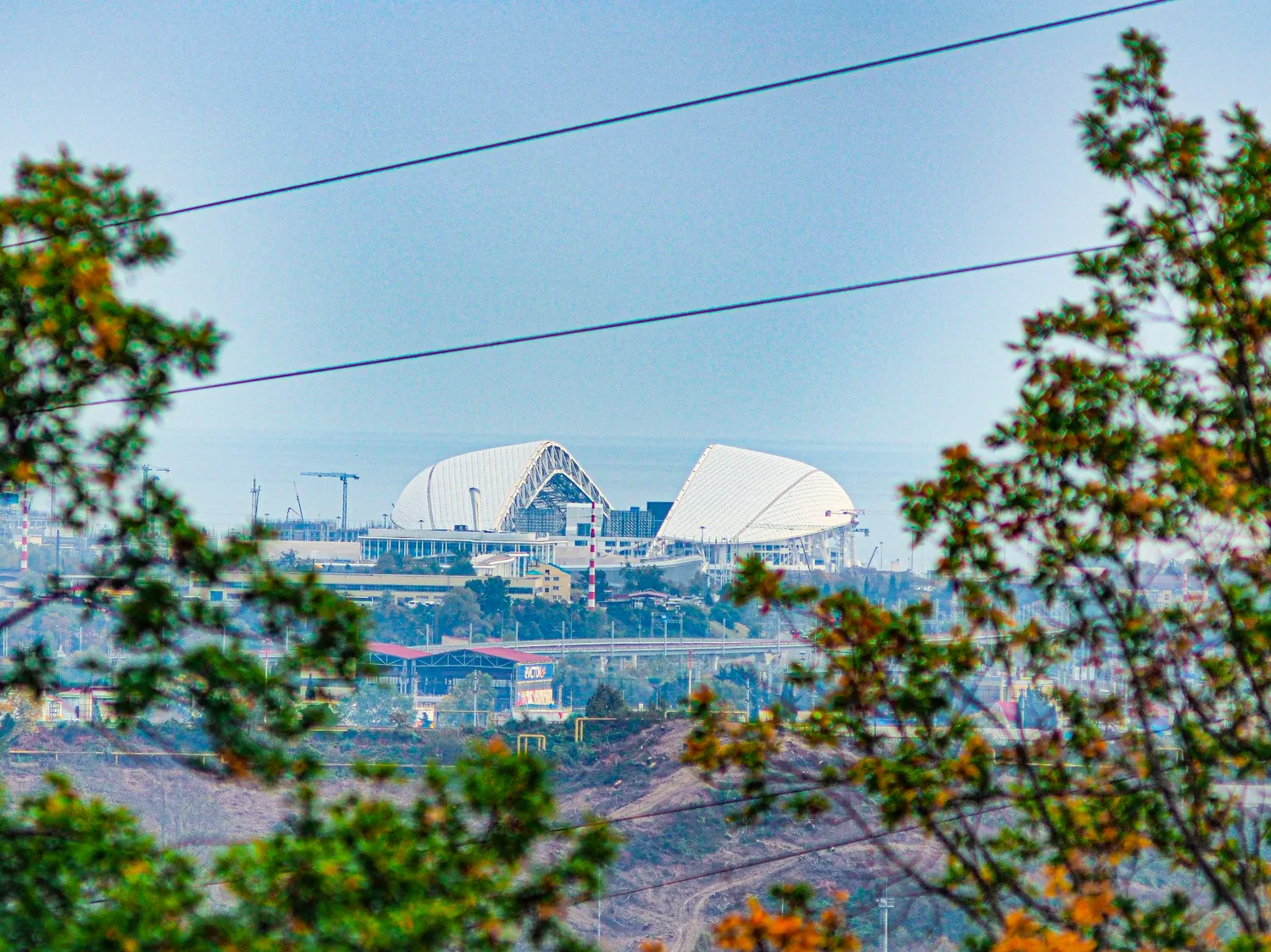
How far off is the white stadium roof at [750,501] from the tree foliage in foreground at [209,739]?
44222 mm

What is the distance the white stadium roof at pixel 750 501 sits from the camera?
4681cm

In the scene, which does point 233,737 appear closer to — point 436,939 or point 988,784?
point 436,939

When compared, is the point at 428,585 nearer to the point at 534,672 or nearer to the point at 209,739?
the point at 534,672

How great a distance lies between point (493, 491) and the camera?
1865 inches

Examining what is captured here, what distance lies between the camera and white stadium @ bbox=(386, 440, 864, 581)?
46.5m

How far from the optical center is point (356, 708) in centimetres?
2683

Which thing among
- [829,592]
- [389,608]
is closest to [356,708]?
[389,608]

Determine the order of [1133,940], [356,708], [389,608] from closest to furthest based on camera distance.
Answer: [1133,940] < [356,708] < [389,608]

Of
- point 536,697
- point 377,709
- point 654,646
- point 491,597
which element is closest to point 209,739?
point 377,709

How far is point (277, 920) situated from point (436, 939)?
0.69 ft

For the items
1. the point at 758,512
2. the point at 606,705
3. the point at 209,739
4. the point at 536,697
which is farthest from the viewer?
the point at 758,512

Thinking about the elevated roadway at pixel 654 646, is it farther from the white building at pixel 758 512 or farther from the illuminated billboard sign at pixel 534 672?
the white building at pixel 758 512

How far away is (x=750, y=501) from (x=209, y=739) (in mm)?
45860

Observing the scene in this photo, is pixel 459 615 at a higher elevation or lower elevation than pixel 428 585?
lower
